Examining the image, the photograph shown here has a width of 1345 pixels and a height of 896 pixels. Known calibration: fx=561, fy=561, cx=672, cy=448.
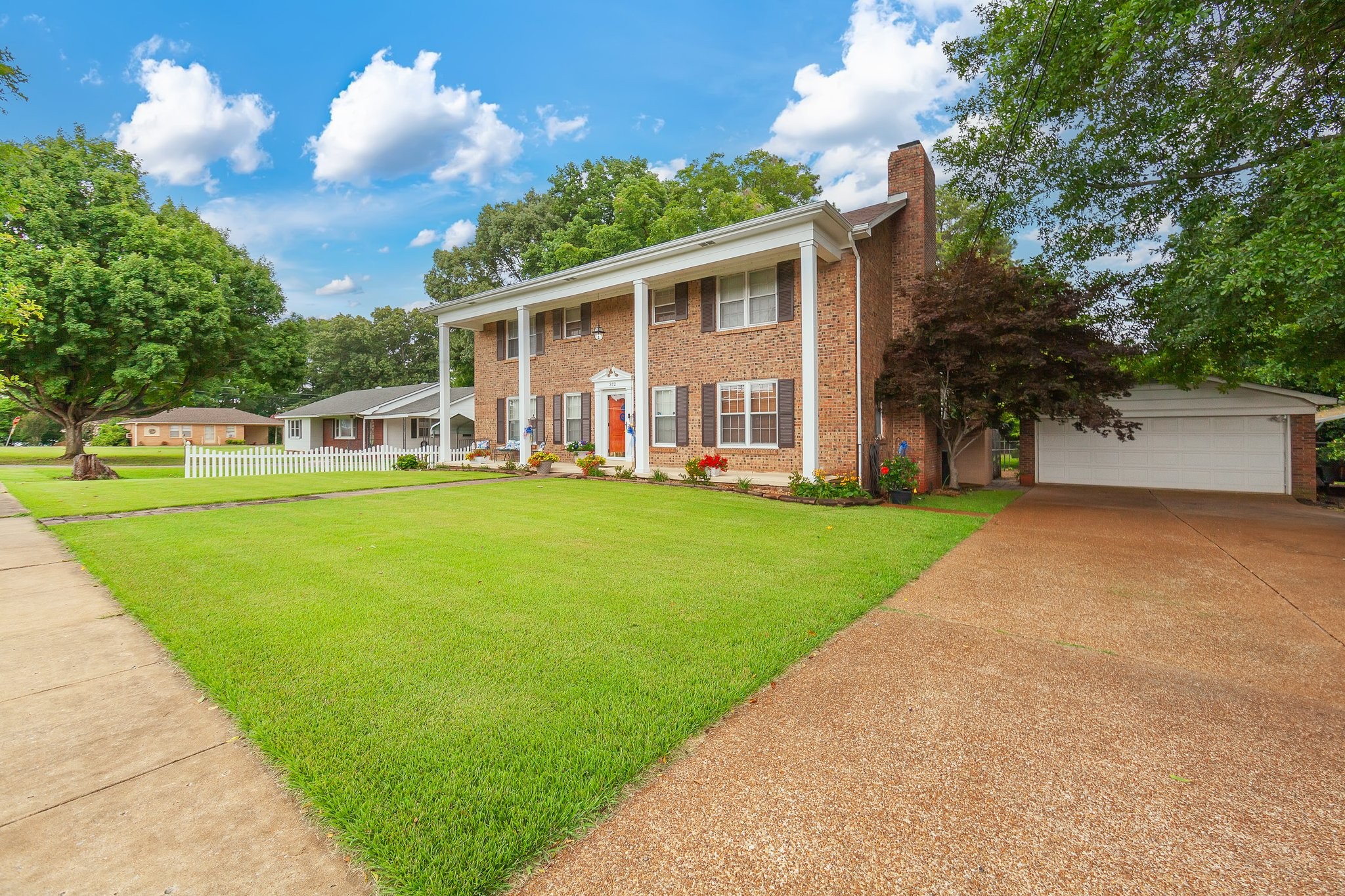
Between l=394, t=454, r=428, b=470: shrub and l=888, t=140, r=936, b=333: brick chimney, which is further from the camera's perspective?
l=394, t=454, r=428, b=470: shrub

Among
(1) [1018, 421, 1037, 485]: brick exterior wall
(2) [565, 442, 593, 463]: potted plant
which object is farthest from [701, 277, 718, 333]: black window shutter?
(1) [1018, 421, 1037, 485]: brick exterior wall

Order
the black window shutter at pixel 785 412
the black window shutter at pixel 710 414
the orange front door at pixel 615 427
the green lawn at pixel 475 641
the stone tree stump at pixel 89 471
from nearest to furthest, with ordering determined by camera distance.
A: the green lawn at pixel 475 641 < the black window shutter at pixel 785 412 < the black window shutter at pixel 710 414 < the stone tree stump at pixel 89 471 < the orange front door at pixel 615 427

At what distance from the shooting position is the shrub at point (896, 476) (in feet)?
37.3

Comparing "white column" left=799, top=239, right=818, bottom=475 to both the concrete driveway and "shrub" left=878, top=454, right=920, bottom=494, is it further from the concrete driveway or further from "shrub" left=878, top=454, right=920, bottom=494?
the concrete driveway

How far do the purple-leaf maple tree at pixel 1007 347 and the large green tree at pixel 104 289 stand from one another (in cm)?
2375

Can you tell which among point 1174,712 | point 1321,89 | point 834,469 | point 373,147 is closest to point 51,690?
point 1174,712

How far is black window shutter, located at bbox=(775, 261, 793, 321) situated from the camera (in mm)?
12312

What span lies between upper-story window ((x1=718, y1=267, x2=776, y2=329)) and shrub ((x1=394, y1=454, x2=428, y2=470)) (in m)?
10.9

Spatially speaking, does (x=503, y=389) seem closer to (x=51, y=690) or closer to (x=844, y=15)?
(x=844, y=15)

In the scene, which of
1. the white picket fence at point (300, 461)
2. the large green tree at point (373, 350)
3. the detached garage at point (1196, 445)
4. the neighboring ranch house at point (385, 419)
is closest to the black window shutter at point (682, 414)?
the white picket fence at point (300, 461)

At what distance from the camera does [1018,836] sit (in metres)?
2.01

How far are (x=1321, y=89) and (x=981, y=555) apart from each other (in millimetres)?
8674

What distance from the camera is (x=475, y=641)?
11.8ft

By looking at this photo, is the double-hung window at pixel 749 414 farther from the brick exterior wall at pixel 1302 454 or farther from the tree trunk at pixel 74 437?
the tree trunk at pixel 74 437
